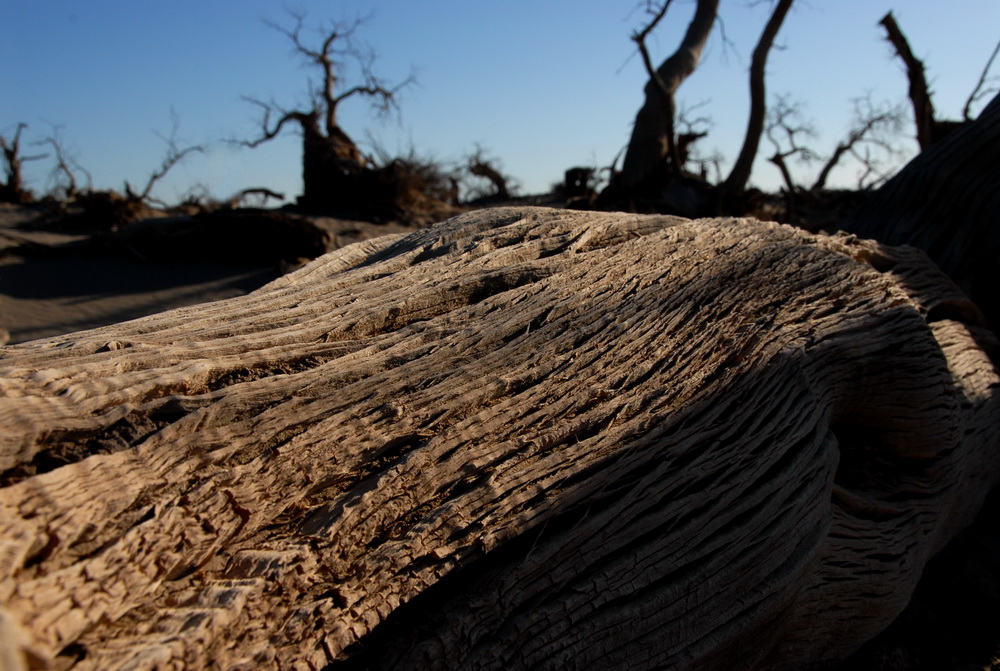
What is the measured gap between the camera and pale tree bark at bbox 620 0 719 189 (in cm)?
1092

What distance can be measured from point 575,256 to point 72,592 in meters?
1.96

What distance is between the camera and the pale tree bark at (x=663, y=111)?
10.9 meters

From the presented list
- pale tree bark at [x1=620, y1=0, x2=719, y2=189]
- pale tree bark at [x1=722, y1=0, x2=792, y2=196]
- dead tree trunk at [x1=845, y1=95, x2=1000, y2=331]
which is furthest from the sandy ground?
dead tree trunk at [x1=845, y1=95, x2=1000, y2=331]

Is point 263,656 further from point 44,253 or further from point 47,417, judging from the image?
point 44,253

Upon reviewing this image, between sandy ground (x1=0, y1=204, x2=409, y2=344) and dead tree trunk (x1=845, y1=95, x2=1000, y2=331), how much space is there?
6120 millimetres

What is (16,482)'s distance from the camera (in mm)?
1420

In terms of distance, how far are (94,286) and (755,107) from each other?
8.35m

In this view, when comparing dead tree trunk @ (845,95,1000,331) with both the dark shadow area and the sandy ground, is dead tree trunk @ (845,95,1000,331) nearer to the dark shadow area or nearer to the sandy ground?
the dark shadow area

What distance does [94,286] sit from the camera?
808 centimetres

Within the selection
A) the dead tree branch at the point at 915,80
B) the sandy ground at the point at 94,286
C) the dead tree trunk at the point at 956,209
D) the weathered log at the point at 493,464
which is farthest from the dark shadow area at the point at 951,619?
the sandy ground at the point at 94,286

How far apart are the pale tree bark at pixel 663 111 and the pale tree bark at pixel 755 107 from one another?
3.29 ft

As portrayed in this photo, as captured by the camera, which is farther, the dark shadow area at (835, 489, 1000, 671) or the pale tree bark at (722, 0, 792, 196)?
the pale tree bark at (722, 0, 792, 196)

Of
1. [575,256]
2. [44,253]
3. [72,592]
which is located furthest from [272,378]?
[44,253]

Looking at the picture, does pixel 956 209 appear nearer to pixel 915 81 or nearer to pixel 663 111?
pixel 915 81
